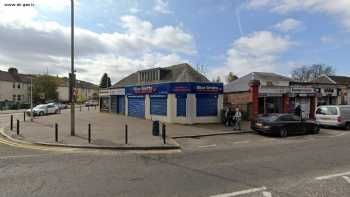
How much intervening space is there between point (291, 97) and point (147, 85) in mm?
15052

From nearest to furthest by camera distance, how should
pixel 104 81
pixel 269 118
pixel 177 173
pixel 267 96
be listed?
pixel 177 173, pixel 269 118, pixel 267 96, pixel 104 81

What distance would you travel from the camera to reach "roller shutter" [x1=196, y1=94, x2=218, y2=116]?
22281mm

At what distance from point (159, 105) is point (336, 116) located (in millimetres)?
14505

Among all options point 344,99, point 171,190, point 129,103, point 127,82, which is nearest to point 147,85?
point 129,103

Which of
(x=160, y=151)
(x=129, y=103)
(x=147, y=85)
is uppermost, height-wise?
(x=147, y=85)

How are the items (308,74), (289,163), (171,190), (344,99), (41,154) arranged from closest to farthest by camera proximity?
(171,190) < (289,163) < (41,154) < (344,99) < (308,74)

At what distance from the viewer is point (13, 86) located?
209 feet

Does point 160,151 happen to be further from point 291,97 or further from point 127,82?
point 127,82

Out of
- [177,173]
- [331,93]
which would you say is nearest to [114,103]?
[331,93]

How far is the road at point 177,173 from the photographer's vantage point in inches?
217

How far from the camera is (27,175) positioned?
6688mm

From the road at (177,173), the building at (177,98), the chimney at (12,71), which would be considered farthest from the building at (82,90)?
the road at (177,173)

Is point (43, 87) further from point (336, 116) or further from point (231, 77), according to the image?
point (336, 116)

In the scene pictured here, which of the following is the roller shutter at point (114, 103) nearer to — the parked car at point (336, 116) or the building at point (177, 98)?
the building at point (177, 98)
